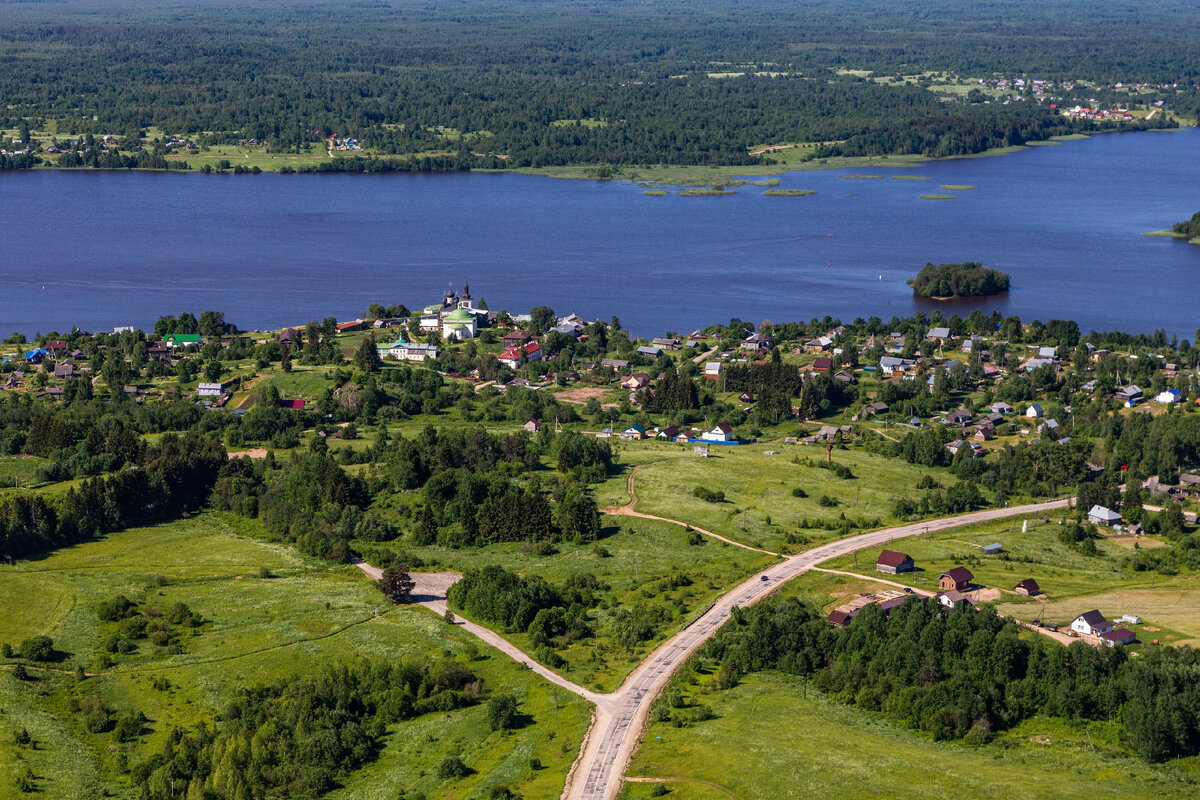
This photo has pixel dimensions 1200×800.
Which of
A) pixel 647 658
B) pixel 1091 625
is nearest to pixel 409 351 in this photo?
pixel 647 658

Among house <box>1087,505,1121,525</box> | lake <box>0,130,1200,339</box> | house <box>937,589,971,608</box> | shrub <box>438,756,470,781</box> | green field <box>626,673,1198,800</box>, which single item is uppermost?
lake <box>0,130,1200,339</box>

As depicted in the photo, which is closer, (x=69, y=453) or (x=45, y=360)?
(x=69, y=453)

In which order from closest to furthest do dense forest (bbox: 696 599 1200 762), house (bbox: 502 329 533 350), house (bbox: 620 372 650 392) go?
dense forest (bbox: 696 599 1200 762), house (bbox: 620 372 650 392), house (bbox: 502 329 533 350)

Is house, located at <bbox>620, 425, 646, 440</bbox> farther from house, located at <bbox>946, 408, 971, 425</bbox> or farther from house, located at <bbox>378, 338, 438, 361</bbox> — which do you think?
A: house, located at <bbox>378, 338, 438, 361</bbox>

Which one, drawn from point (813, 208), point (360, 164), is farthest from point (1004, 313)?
point (360, 164)

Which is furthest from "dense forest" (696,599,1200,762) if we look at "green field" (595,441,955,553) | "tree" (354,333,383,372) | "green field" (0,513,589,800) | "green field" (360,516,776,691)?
"tree" (354,333,383,372)

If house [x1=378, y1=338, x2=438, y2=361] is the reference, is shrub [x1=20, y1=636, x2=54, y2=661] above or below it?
below

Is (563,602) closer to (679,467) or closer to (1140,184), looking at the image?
(679,467)
